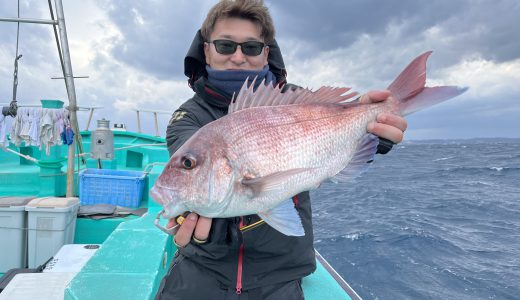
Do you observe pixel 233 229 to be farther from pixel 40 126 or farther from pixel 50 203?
pixel 40 126

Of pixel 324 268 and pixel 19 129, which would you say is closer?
pixel 324 268

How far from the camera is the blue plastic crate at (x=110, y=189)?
19.3 feet

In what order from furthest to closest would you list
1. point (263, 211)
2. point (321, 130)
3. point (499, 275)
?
point (499, 275) < point (321, 130) < point (263, 211)

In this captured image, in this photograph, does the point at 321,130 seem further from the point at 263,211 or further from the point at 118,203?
the point at 118,203

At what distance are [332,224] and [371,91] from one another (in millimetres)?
9367

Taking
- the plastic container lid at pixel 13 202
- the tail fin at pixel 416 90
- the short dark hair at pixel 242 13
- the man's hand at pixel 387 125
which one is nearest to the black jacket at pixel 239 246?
the short dark hair at pixel 242 13

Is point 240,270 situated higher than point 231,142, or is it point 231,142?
point 231,142

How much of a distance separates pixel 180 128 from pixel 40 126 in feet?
14.7

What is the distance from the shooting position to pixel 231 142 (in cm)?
167

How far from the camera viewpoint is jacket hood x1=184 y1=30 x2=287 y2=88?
96.6 inches

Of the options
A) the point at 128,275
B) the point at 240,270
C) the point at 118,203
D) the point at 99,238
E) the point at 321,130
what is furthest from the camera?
the point at 118,203

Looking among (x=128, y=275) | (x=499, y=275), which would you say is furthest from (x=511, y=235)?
(x=128, y=275)

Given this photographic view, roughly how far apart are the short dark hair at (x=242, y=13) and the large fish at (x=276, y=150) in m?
0.67

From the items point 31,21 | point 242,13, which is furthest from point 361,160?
point 31,21
